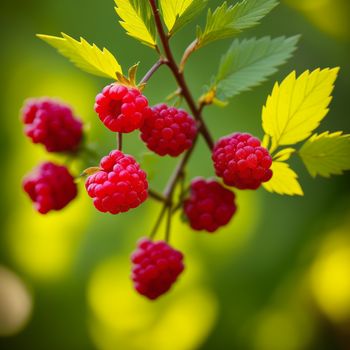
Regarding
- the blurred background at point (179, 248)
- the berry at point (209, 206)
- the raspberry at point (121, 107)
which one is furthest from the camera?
the blurred background at point (179, 248)

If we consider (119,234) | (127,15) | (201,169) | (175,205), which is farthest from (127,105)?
(119,234)

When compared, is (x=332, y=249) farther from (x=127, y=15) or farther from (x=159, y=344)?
(x=127, y=15)

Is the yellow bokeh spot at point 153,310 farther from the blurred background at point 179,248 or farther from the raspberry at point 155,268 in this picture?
the raspberry at point 155,268

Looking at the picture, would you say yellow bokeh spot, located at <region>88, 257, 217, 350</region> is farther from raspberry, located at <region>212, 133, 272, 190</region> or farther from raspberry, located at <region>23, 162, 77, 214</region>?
raspberry, located at <region>212, 133, 272, 190</region>

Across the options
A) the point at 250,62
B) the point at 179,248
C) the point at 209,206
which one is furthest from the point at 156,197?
the point at 179,248

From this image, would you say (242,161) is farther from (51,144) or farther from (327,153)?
(51,144)

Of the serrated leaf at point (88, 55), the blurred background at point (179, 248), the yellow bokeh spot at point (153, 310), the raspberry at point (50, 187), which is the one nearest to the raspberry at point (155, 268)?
the raspberry at point (50, 187)

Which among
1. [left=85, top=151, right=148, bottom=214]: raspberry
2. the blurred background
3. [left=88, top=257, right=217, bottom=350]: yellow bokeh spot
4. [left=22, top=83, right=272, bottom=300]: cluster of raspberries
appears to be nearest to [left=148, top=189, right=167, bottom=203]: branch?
[left=22, top=83, right=272, bottom=300]: cluster of raspberries
